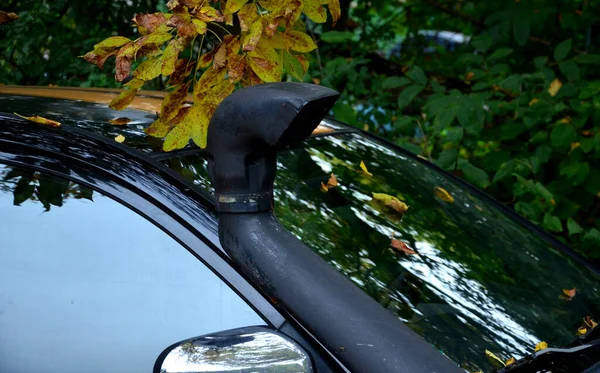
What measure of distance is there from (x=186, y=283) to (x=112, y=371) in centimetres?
21

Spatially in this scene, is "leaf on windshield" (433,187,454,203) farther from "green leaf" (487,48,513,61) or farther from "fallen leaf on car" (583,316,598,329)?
"green leaf" (487,48,513,61)

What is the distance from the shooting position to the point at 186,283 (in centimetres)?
158

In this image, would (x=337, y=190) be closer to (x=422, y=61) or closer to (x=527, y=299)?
(x=527, y=299)

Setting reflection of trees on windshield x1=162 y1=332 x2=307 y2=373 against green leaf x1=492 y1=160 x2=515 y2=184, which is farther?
green leaf x1=492 y1=160 x2=515 y2=184

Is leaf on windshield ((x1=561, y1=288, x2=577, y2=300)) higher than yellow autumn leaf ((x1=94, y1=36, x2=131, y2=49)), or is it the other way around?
yellow autumn leaf ((x1=94, y1=36, x2=131, y2=49))

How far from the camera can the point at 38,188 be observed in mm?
1685

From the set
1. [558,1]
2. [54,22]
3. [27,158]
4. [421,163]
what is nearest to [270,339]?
[27,158]

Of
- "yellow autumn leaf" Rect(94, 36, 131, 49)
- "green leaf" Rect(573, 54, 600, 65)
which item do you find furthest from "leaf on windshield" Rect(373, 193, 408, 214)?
"green leaf" Rect(573, 54, 600, 65)

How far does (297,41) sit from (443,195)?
81 cm

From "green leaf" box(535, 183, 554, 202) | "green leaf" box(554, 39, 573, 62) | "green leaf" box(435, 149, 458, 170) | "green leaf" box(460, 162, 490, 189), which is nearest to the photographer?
"green leaf" box(535, 183, 554, 202)

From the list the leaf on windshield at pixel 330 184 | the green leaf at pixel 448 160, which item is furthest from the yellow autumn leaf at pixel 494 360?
the green leaf at pixel 448 160

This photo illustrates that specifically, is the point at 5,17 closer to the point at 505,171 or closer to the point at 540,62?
the point at 505,171

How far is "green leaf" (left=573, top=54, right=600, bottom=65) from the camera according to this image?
13.5 feet

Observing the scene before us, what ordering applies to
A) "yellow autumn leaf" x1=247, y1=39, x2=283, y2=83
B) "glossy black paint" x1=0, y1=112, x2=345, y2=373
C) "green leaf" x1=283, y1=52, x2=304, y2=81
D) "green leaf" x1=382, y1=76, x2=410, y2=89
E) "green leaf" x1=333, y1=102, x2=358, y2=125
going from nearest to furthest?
"glossy black paint" x1=0, y1=112, x2=345, y2=373, "yellow autumn leaf" x1=247, y1=39, x2=283, y2=83, "green leaf" x1=283, y1=52, x2=304, y2=81, "green leaf" x1=382, y1=76, x2=410, y2=89, "green leaf" x1=333, y1=102, x2=358, y2=125
